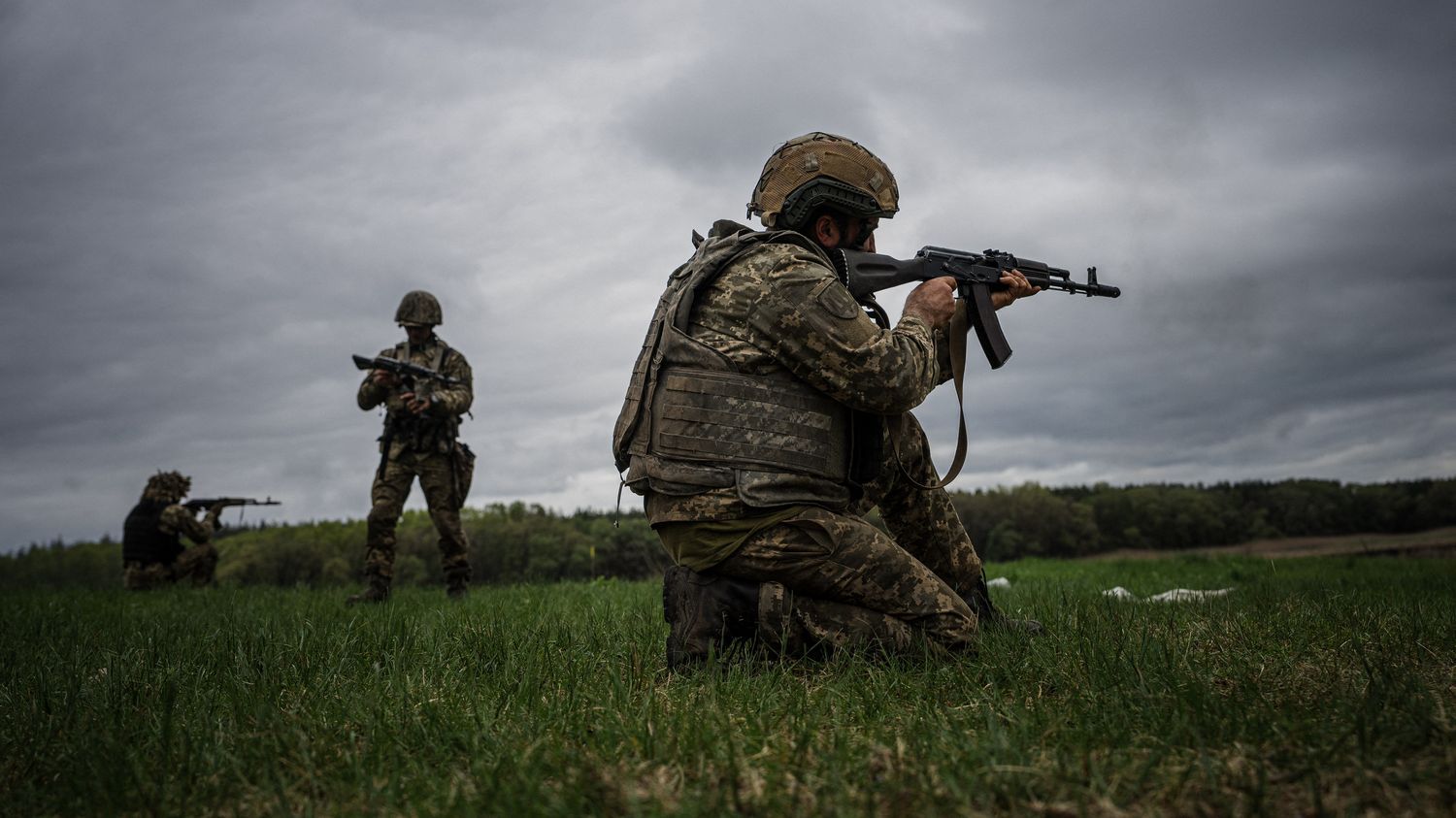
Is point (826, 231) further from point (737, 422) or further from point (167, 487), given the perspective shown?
point (167, 487)

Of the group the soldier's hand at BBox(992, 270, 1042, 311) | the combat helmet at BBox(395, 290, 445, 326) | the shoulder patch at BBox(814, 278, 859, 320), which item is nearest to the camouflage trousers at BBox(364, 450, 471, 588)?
the combat helmet at BBox(395, 290, 445, 326)

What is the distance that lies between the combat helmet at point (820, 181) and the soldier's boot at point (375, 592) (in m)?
6.36

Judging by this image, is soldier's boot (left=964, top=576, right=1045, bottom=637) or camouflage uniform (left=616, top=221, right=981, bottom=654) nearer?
camouflage uniform (left=616, top=221, right=981, bottom=654)

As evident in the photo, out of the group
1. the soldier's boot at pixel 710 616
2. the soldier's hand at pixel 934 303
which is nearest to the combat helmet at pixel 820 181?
the soldier's hand at pixel 934 303

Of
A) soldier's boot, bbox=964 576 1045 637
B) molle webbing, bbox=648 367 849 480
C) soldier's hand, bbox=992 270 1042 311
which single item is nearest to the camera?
molle webbing, bbox=648 367 849 480

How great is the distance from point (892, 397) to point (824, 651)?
3.91 feet

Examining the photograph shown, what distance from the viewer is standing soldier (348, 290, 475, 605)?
31.6ft

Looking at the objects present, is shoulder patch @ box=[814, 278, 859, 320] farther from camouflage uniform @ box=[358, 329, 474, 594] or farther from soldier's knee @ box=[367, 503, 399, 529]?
soldier's knee @ box=[367, 503, 399, 529]

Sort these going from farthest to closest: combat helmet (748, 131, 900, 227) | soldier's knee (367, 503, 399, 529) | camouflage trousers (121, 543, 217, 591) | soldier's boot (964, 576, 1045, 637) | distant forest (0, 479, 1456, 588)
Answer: distant forest (0, 479, 1456, 588)
camouflage trousers (121, 543, 217, 591)
soldier's knee (367, 503, 399, 529)
soldier's boot (964, 576, 1045, 637)
combat helmet (748, 131, 900, 227)

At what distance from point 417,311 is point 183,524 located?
7.62 meters

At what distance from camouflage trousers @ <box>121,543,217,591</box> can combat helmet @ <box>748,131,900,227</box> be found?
13.1m

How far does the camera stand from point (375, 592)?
29.8ft

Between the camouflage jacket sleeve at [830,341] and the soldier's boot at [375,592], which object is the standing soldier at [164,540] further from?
the camouflage jacket sleeve at [830,341]

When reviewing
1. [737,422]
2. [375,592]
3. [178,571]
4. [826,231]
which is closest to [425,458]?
[375,592]
